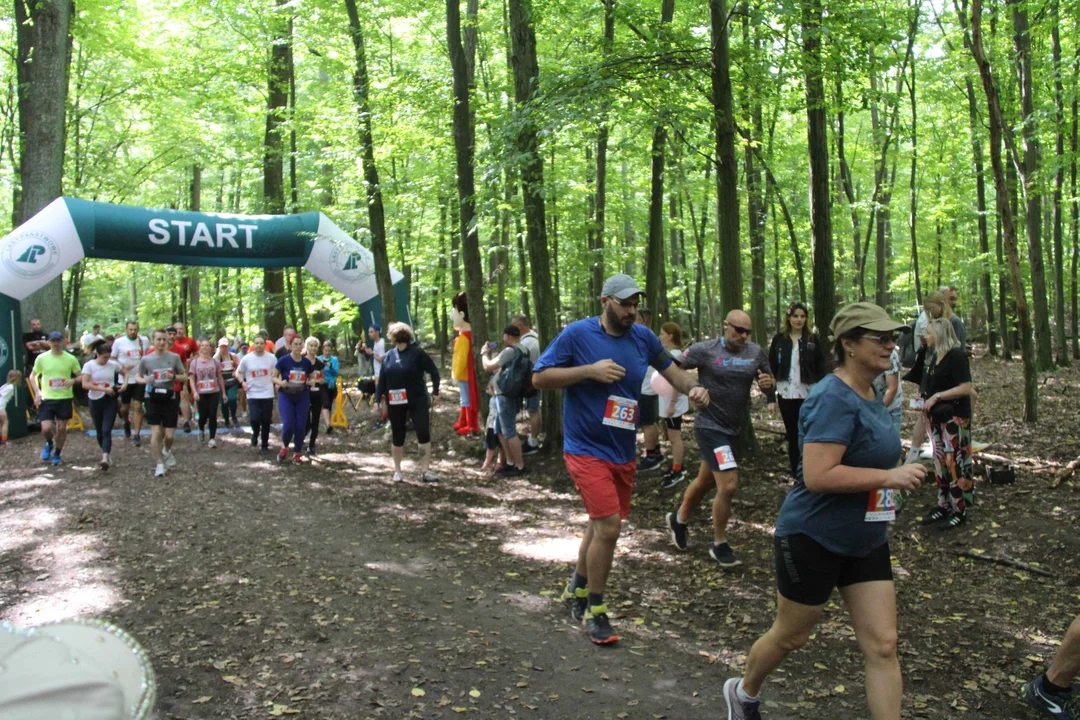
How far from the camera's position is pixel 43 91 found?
16578mm

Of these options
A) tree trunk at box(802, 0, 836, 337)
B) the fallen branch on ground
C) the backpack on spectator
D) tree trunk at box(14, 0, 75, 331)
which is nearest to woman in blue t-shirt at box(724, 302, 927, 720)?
the fallen branch on ground

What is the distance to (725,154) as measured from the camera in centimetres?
945

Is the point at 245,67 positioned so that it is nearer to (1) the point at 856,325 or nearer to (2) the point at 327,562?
(2) the point at 327,562

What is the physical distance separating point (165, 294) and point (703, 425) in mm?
34429

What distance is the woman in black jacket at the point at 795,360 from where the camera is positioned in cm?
832

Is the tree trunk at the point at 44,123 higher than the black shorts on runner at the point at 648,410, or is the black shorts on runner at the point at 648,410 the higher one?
the tree trunk at the point at 44,123

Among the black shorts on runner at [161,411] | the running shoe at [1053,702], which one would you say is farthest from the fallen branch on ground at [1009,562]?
the black shorts on runner at [161,411]

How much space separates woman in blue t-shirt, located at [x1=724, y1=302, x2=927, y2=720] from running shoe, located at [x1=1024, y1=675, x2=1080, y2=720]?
4.35ft

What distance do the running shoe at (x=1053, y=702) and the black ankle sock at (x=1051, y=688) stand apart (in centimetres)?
1

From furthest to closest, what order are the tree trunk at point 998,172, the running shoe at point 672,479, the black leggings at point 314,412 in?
the black leggings at point 314,412 → the running shoe at point 672,479 → the tree trunk at point 998,172

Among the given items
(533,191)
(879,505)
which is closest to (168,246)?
(533,191)

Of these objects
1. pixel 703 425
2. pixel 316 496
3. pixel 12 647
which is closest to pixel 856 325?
pixel 12 647

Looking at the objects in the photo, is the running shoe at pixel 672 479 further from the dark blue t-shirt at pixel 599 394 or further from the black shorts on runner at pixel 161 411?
the black shorts on runner at pixel 161 411

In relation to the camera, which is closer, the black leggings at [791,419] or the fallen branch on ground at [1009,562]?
the fallen branch on ground at [1009,562]
